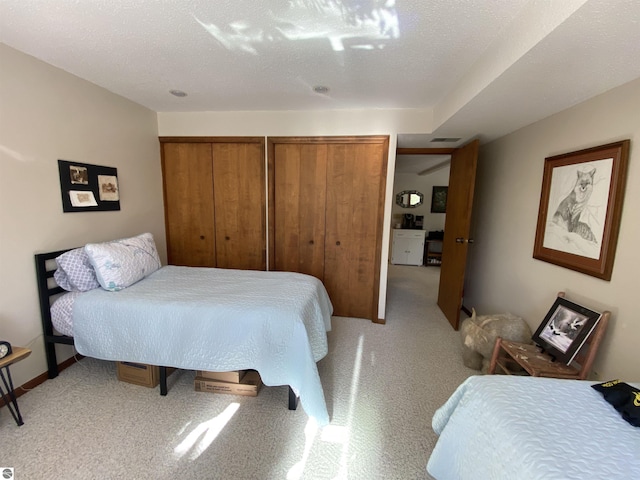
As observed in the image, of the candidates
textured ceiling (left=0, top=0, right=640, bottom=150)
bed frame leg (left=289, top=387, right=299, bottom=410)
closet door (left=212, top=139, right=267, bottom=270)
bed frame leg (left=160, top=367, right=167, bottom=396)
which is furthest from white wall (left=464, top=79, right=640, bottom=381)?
bed frame leg (left=160, top=367, right=167, bottom=396)

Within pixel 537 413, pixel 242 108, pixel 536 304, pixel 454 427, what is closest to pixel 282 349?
pixel 454 427

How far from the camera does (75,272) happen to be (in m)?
1.92

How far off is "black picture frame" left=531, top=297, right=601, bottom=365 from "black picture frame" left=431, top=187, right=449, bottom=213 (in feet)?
15.9

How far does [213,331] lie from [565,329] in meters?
2.30

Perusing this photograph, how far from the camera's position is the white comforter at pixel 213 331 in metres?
1.63

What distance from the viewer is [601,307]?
5.36 ft

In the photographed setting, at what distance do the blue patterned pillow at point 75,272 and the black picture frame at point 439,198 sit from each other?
639 cm

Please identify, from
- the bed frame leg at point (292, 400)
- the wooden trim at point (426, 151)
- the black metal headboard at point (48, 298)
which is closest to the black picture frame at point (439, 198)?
the wooden trim at point (426, 151)

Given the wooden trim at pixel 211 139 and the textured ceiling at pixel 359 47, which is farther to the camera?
the wooden trim at pixel 211 139

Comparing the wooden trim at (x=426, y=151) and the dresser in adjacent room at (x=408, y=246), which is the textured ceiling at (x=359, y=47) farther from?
the dresser in adjacent room at (x=408, y=246)

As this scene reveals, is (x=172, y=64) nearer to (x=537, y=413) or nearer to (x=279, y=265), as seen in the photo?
(x=279, y=265)

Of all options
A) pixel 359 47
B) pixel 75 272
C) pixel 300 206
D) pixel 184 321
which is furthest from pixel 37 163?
pixel 359 47

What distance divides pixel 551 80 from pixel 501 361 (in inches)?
Answer: 75.1

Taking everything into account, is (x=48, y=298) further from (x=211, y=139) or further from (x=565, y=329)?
(x=565, y=329)
